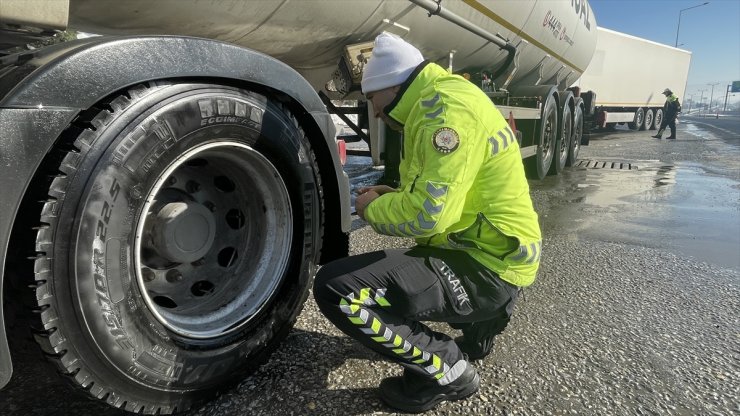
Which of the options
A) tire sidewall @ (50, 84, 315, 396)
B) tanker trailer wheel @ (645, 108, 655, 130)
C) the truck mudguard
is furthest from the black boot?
tanker trailer wheel @ (645, 108, 655, 130)

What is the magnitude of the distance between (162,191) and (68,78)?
67 cm

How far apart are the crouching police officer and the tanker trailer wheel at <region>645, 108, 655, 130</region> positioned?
1057 inches

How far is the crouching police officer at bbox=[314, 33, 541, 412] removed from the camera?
1872 mm

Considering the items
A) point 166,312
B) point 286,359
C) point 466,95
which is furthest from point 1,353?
point 466,95

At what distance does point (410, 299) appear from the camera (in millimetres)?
2004

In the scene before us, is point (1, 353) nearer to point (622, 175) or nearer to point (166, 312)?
point (166, 312)

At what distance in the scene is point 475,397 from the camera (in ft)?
6.97

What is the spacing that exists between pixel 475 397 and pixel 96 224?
166cm

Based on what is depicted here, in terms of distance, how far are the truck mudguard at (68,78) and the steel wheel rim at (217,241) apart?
0.32m

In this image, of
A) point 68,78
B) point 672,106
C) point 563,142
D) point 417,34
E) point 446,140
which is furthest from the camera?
point 672,106

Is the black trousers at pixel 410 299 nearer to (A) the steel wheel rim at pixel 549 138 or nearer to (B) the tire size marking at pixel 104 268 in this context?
(B) the tire size marking at pixel 104 268

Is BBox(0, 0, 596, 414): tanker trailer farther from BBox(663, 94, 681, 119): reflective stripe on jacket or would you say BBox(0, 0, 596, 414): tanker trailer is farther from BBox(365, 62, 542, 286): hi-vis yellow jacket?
BBox(663, 94, 681, 119): reflective stripe on jacket

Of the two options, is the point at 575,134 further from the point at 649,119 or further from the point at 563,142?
the point at 649,119

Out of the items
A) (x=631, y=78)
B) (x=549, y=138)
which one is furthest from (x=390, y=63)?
(x=631, y=78)
